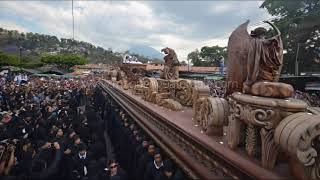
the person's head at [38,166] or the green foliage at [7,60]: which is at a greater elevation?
the green foliage at [7,60]

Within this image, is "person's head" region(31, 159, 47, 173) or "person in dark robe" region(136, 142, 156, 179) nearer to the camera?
"person's head" region(31, 159, 47, 173)

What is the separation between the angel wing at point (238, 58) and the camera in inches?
158

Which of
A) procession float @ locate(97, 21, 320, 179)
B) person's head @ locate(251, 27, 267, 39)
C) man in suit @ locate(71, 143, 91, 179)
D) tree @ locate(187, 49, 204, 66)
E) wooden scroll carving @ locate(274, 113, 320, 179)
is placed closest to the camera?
wooden scroll carving @ locate(274, 113, 320, 179)

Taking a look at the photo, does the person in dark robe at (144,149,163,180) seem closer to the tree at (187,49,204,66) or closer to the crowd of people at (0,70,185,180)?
the crowd of people at (0,70,185,180)

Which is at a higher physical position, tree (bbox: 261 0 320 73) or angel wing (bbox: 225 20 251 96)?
tree (bbox: 261 0 320 73)

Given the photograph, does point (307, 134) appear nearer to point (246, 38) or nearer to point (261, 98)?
point (261, 98)

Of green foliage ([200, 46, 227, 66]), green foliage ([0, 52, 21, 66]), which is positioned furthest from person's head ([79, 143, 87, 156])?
green foliage ([200, 46, 227, 66])

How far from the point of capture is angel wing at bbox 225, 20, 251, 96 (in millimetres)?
4016

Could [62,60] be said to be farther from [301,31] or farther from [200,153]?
[200,153]

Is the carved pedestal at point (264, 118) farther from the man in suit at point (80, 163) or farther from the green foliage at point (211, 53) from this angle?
the green foliage at point (211, 53)

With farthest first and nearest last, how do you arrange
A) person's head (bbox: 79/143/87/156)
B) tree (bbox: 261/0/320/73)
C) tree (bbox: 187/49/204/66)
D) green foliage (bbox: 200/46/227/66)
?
tree (bbox: 187/49/204/66)
green foliage (bbox: 200/46/227/66)
tree (bbox: 261/0/320/73)
person's head (bbox: 79/143/87/156)

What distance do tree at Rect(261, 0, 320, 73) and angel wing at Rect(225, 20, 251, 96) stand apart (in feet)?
71.8

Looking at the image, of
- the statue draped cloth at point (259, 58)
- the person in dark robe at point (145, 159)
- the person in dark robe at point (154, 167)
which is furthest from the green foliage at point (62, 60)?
the statue draped cloth at point (259, 58)

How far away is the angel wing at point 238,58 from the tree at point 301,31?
2189 cm
